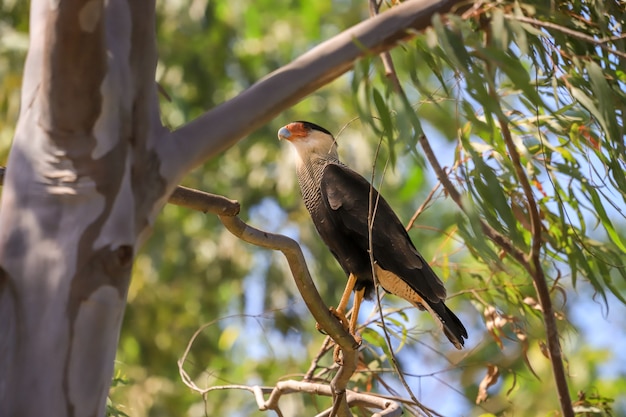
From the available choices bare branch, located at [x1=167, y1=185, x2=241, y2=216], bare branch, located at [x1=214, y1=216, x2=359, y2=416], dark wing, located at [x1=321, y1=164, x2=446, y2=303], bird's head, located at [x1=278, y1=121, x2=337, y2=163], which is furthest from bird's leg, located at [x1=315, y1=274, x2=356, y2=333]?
bare branch, located at [x1=167, y1=185, x2=241, y2=216]

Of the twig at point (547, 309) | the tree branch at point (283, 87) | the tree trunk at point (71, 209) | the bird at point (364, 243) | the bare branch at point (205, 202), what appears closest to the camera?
the tree trunk at point (71, 209)

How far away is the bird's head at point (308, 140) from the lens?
372 centimetres

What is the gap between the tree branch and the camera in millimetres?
1614

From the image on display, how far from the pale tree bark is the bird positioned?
Result: 50.1 inches

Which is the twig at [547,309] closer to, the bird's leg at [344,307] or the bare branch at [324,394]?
the bare branch at [324,394]

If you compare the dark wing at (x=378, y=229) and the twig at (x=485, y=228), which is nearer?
the twig at (x=485, y=228)

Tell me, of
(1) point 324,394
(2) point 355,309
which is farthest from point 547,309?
(2) point 355,309

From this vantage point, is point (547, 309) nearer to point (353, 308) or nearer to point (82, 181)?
point (353, 308)

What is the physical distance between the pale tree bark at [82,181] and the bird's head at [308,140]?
6.72 feet

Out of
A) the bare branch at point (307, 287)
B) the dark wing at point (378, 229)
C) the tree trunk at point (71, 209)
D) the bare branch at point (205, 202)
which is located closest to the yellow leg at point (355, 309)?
the dark wing at point (378, 229)

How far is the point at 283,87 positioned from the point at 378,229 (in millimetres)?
1473

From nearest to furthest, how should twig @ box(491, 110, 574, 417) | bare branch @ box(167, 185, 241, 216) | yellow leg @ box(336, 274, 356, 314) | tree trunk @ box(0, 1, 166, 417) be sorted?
1. tree trunk @ box(0, 1, 166, 417)
2. bare branch @ box(167, 185, 241, 216)
3. twig @ box(491, 110, 574, 417)
4. yellow leg @ box(336, 274, 356, 314)

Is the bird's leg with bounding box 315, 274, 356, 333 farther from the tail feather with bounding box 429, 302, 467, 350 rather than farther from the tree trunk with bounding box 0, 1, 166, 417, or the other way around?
the tree trunk with bounding box 0, 1, 166, 417

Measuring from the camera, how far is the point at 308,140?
379 cm
